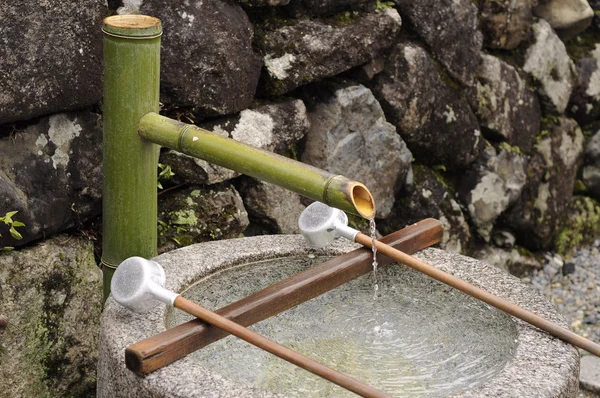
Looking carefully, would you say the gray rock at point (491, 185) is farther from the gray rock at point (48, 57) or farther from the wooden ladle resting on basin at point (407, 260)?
the gray rock at point (48, 57)

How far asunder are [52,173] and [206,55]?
59cm

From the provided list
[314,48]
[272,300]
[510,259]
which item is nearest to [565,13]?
[510,259]

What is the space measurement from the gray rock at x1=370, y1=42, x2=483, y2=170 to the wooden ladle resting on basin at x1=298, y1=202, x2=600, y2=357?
1.13 m

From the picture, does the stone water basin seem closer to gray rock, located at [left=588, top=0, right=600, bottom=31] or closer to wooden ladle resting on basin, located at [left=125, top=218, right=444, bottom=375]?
wooden ladle resting on basin, located at [left=125, top=218, right=444, bottom=375]

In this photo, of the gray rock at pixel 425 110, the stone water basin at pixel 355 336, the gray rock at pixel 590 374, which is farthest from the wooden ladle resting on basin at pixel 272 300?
the gray rock at pixel 590 374

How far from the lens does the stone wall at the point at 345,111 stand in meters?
2.53

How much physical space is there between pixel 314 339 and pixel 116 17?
96 cm

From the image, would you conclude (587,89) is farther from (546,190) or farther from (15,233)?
(15,233)

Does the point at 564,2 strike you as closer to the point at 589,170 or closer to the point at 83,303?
the point at 589,170

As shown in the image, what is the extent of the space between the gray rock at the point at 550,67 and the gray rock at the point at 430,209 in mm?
744

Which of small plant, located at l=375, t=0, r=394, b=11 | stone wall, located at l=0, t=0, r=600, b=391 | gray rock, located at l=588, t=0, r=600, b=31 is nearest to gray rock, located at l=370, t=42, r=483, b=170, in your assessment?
stone wall, located at l=0, t=0, r=600, b=391

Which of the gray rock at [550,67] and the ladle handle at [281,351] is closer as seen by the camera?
the ladle handle at [281,351]

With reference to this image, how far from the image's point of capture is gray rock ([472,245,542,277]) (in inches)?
167

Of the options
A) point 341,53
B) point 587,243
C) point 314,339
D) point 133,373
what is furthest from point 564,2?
point 133,373
